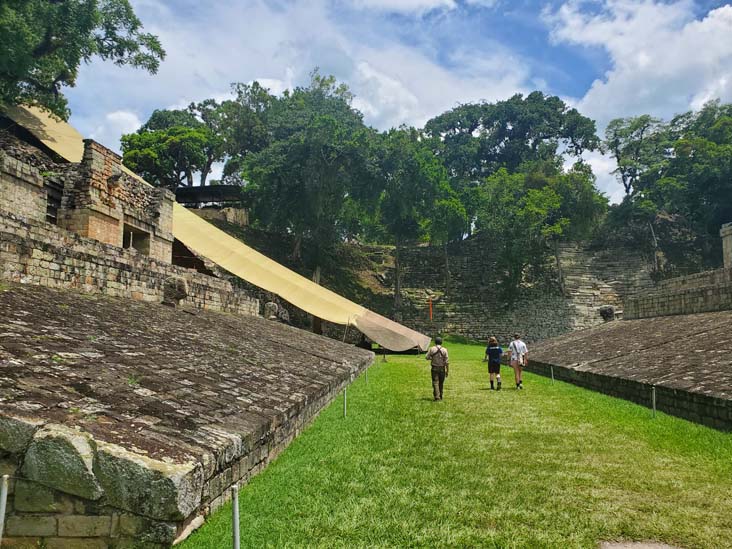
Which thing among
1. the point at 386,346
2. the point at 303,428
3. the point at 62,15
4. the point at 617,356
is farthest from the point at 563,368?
the point at 62,15

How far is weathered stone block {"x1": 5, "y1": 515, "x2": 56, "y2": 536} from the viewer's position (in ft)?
8.49

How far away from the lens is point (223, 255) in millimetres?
17422

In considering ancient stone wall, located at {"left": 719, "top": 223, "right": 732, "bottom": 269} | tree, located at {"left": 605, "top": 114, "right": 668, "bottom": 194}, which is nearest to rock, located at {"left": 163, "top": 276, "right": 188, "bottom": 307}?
ancient stone wall, located at {"left": 719, "top": 223, "right": 732, "bottom": 269}

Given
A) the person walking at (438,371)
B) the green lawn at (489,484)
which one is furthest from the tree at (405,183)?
the green lawn at (489,484)

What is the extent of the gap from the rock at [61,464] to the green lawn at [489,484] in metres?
0.81

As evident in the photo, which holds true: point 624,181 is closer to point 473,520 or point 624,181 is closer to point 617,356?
point 617,356

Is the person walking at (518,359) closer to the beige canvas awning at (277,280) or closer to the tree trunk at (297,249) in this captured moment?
the beige canvas awning at (277,280)

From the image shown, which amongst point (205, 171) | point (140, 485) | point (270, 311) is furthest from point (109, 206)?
point (205, 171)

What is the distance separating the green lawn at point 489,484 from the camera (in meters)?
3.52

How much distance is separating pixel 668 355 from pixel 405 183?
936 inches

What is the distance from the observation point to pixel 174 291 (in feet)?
31.9

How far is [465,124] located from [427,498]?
56939 millimetres

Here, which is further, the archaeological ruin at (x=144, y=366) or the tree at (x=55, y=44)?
the tree at (x=55, y=44)

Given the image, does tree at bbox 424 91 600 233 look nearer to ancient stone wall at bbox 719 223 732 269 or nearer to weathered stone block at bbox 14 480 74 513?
ancient stone wall at bbox 719 223 732 269
